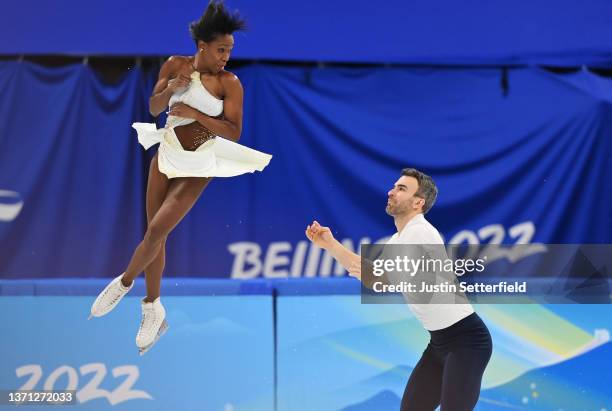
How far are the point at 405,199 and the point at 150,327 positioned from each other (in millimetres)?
1206

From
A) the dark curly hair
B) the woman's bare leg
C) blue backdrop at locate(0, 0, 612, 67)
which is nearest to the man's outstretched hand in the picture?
the woman's bare leg

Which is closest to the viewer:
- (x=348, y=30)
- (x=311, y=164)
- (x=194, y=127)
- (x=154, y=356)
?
(x=194, y=127)

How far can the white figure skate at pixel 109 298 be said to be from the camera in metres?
3.31

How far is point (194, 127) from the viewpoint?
3033 mm

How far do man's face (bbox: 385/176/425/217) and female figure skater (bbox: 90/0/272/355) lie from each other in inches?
28.4

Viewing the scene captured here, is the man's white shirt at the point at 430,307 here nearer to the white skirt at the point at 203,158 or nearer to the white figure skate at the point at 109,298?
the white skirt at the point at 203,158

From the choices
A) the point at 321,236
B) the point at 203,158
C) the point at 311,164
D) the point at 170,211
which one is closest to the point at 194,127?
the point at 203,158

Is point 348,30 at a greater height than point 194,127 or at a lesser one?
greater

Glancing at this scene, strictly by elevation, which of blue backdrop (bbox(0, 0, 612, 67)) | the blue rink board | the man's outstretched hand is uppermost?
blue backdrop (bbox(0, 0, 612, 67))

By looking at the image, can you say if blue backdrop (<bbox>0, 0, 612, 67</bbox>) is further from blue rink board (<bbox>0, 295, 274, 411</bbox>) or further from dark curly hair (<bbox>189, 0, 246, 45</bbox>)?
blue rink board (<bbox>0, 295, 274, 411</bbox>)

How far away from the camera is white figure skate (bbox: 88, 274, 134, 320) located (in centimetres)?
331

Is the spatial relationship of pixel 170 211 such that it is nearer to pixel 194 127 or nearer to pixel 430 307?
pixel 194 127

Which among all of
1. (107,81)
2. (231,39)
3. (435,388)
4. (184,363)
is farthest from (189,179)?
(107,81)

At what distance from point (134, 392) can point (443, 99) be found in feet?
9.11
